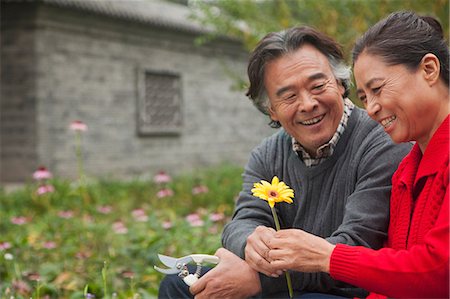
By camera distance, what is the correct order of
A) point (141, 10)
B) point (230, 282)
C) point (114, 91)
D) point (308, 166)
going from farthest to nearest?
point (141, 10), point (114, 91), point (308, 166), point (230, 282)

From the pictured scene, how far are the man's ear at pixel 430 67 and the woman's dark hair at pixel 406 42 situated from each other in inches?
0.6

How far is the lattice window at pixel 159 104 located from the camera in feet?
38.3

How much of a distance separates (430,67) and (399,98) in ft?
0.33

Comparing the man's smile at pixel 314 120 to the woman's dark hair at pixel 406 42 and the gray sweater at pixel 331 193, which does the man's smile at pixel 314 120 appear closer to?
the gray sweater at pixel 331 193

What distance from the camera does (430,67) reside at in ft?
5.12

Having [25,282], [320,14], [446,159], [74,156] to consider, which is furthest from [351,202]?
[74,156]

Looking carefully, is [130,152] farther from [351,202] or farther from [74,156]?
[351,202]

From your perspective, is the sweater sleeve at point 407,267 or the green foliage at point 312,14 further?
the green foliage at point 312,14

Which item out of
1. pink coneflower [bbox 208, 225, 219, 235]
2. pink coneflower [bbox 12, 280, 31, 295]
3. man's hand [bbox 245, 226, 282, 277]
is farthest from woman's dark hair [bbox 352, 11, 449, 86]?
pink coneflower [bbox 208, 225, 219, 235]

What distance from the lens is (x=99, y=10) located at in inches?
403

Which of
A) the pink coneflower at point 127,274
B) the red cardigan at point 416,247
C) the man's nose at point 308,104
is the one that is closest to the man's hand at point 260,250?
the red cardigan at point 416,247

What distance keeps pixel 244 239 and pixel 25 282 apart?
1692mm

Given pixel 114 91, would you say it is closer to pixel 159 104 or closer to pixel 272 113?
pixel 159 104

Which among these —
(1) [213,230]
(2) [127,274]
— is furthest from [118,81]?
(2) [127,274]
